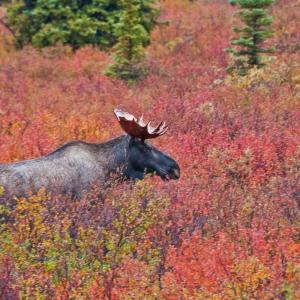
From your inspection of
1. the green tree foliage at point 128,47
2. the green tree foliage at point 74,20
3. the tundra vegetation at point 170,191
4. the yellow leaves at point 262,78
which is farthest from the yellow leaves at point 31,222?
the green tree foliage at point 74,20

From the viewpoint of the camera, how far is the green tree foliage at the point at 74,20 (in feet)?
71.8

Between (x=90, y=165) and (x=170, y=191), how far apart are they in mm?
A: 1221

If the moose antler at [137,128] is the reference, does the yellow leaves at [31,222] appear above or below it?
above

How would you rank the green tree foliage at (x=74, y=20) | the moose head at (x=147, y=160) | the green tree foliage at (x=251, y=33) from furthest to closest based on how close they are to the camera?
the green tree foliage at (x=74, y=20)
the green tree foliage at (x=251, y=33)
the moose head at (x=147, y=160)

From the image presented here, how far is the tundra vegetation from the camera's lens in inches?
243

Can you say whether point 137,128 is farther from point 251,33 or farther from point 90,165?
point 251,33

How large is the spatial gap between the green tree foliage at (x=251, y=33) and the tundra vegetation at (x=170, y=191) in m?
0.47

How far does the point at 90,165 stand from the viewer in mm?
9516

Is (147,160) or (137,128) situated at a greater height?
(137,128)

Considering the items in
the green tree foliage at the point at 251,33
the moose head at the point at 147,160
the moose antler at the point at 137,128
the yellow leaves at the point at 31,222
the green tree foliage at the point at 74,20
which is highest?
the yellow leaves at the point at 31,222

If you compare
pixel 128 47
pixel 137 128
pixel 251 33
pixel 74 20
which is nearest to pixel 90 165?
pixel 137 128

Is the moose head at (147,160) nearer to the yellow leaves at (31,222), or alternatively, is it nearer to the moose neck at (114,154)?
the moose neck at (114,154)

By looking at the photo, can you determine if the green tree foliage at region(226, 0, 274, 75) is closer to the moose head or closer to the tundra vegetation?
the tundra vegetation

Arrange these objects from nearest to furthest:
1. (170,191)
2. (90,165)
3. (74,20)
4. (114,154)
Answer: (170,191), (90,165), (114,154), (74,20)
